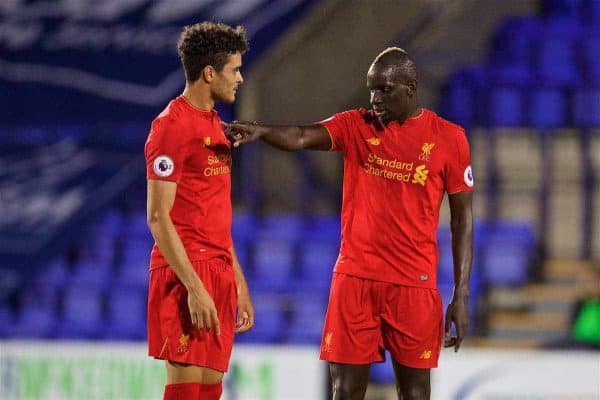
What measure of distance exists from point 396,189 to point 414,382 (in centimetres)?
72

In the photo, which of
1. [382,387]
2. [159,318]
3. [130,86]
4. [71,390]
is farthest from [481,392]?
[130,86]

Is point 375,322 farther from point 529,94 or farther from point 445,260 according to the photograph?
point 529,94

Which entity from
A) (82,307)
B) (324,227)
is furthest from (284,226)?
(82,307)

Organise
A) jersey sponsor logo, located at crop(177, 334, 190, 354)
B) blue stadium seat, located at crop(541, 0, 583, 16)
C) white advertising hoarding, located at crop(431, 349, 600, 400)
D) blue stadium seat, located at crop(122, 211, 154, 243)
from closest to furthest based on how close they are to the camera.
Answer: jersey sponsor logo, located at crop(177, 334, 190, 354), white advertising hoarding, located at crop(431, 349, 600, 400), blue stadium seat, located at crop(122, 211, 154, 243), blue stadium seat, located at crop(541, 0, 583, 16)

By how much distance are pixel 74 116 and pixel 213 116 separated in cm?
569

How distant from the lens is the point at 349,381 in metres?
4.13

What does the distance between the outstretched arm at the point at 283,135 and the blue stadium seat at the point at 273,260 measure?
4188 millimetres

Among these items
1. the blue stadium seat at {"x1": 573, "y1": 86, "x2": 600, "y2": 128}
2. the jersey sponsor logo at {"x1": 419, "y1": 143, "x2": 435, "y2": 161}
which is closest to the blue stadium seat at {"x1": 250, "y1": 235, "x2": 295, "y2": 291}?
the blue stadium seat at {"x1": 573, "y1": 86, "x2": 600, "y2": 128}

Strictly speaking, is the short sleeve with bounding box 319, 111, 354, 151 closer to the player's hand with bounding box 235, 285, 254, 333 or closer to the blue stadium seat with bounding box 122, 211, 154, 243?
the player's hand with bounding box 235, 285, 254, 333

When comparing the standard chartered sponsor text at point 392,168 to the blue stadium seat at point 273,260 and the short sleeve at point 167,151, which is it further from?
the blue stadium seat at point 273,260

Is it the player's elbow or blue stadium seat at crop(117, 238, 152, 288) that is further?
blue stadium seat at crop(117, 238, 152, 288)

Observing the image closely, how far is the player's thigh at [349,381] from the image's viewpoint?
412 cm

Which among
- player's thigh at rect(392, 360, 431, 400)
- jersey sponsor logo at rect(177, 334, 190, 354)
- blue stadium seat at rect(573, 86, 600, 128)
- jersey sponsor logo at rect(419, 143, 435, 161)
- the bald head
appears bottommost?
player's thigh at rect(392, 360, 431, 400)

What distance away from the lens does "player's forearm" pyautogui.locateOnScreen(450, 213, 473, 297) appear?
13.6 feet
